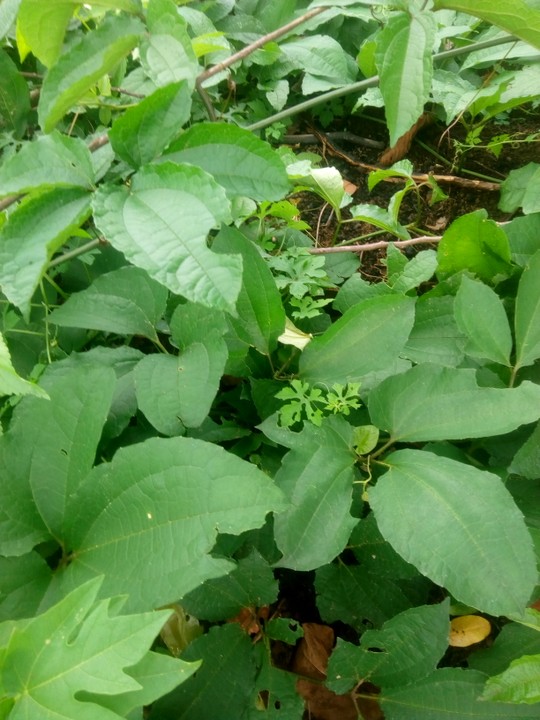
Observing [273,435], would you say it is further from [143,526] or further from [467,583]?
[467,583]

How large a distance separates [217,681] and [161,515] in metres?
0.32

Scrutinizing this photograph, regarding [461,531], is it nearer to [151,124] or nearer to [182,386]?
[182,386]

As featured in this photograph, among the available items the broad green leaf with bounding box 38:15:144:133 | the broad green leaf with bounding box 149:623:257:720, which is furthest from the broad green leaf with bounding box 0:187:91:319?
Result: the broad green leaf with bounding box 149:623:257:720

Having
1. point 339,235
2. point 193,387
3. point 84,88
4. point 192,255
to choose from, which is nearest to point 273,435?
point 193,387

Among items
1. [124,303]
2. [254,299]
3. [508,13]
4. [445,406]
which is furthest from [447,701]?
[508,13]

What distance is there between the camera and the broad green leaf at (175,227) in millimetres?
685

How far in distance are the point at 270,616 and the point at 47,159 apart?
2.95 ft

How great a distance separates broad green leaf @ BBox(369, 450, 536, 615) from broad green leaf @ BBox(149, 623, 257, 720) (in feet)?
1.12

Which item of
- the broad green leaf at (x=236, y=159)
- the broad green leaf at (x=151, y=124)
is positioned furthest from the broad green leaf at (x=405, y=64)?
the broad green leaf at (x=151, y=124)

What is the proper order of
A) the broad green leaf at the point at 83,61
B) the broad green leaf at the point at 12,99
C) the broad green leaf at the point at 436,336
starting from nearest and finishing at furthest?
the broad green leaf at the point at 83,61
the broad green leaf at the point at 436,336
the broad green leaf at the point at 12,99

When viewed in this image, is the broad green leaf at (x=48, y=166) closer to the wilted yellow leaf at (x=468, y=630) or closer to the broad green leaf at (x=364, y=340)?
the broad green leaf at (x=364, y=340)

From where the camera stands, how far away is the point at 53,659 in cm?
64

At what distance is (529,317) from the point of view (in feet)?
3.39

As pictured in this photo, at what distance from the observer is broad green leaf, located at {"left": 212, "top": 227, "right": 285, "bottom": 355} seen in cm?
100
